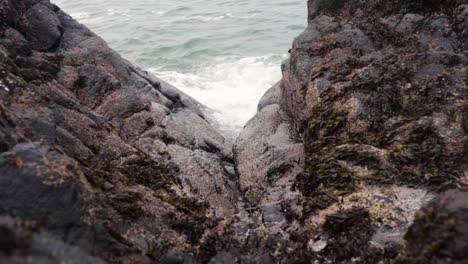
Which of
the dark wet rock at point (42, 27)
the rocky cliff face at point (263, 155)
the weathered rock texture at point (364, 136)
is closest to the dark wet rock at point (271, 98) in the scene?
the rocky cliff face at point (263, 155)

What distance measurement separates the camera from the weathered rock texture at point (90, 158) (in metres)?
3.91

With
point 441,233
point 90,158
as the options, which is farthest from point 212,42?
point 441,233

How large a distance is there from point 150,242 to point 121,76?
769cm

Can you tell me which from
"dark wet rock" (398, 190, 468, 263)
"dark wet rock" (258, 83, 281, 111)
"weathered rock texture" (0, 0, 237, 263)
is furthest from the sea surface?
"dark wet rock" (398, 190, 468, 263)

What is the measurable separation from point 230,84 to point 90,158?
1558cm

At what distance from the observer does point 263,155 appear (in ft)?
33.2

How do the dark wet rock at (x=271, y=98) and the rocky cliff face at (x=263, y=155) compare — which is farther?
the dark wet rock at (x=271, y=98)

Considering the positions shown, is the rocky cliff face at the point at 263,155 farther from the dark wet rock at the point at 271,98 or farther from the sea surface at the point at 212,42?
the sea surface at the point at 212,42

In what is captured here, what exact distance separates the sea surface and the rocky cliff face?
18.2ft

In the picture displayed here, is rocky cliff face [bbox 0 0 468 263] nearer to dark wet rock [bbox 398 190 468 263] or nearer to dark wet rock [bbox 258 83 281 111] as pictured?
dark wet rock [bbox 398 190 468 263]

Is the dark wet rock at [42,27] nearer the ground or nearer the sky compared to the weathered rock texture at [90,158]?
nearer the sky

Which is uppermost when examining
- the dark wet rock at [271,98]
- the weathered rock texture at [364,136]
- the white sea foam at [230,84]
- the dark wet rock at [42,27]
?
the dark wet rock at [42,27]

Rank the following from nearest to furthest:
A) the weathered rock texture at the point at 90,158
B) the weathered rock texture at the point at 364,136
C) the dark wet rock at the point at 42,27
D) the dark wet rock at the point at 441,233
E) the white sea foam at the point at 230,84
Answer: the dark wet rock at the point at 441,233
the weathered rock texture at the point at 90,158
the weathered rock texture at the point at 364,136
the dark wet rock at the point at 42,27
the white sea foam at the point at 230,84

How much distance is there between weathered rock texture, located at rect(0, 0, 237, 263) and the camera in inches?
154
